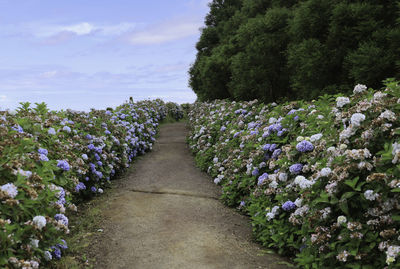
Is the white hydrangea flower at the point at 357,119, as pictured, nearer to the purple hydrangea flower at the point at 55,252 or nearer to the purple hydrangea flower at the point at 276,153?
the purple hydrangea flower at the point at 276,153

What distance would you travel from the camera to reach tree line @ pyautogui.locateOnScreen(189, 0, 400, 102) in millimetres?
7027

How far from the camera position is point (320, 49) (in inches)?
314

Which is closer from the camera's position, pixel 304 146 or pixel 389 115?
pixel 389 115

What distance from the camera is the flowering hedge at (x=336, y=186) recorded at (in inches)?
128

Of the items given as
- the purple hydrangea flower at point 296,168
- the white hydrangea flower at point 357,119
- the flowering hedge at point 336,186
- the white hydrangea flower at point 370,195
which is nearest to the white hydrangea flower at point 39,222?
the flowering hedge at point 336,186

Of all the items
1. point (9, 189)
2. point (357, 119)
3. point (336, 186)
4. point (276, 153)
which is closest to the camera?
point (9, 189)

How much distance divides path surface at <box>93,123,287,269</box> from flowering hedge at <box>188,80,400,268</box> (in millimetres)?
433

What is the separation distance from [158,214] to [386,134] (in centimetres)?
358

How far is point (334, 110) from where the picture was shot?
15.1 ft

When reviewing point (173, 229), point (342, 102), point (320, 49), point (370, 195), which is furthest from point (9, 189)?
point (320, 49)

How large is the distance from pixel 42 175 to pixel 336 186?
3.27 m

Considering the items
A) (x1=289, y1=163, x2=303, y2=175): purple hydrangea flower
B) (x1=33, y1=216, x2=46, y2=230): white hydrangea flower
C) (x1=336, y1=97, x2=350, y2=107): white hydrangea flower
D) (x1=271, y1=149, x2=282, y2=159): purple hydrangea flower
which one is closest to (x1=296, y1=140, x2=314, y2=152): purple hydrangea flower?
(x1=289, y1=163, x2=303, y2=175): purple hydrangea flower

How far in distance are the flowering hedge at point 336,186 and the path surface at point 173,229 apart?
433mm

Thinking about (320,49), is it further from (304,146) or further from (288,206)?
(288,206)
